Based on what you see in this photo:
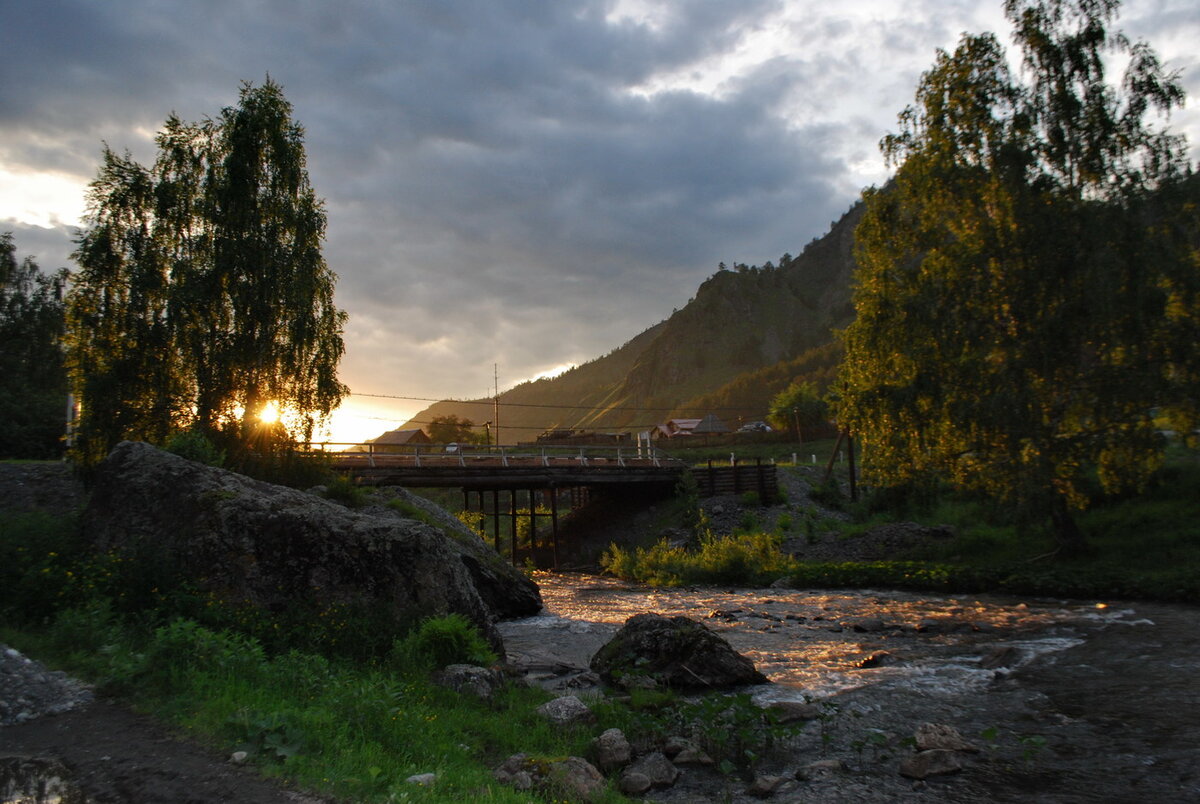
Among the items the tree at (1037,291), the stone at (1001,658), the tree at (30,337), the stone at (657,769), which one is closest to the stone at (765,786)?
the stone at (657,769)

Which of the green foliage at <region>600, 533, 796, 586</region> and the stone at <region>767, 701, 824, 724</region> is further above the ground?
the stone at <region>767, 701, 824, 724</region>

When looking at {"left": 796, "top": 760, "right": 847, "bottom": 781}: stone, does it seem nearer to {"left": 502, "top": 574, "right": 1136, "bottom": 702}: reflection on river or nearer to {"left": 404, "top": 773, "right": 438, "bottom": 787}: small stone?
{"left": 502, "top": 574, "right": 1136, "bottom": 702}: reflection on river

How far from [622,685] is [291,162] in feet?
76.3

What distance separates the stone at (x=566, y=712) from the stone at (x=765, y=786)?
2.51m

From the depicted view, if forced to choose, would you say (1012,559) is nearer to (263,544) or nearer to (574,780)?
(574,780)

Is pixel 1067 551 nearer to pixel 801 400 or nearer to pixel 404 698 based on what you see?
pixel 404 698

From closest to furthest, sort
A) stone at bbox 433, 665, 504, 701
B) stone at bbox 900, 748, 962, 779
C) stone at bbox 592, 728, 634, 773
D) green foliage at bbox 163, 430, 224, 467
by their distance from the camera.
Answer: stone at bbox 900, 748, 962, 779, stone at bbox 592, 728, 634, 773, stone at bbox 433, 665, 504, 701, green foliage at bbox 163, 430, 224, 467

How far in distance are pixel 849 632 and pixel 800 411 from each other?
7931 cm

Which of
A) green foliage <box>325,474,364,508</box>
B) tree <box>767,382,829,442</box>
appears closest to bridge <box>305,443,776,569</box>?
green foliage <box>325,474,364,508</box>

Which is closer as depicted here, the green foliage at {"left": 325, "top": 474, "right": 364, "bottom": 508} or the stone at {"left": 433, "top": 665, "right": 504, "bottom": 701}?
the stone at {"left": 433, "top": 665, "right": 504, "bottom": 701}

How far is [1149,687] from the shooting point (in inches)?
463

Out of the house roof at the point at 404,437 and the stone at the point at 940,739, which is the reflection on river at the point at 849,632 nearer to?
the stone at the point at 940,739

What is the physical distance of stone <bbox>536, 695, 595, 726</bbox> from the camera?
977 centimetres

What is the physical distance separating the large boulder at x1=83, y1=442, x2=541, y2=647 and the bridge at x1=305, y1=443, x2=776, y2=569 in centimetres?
1596
